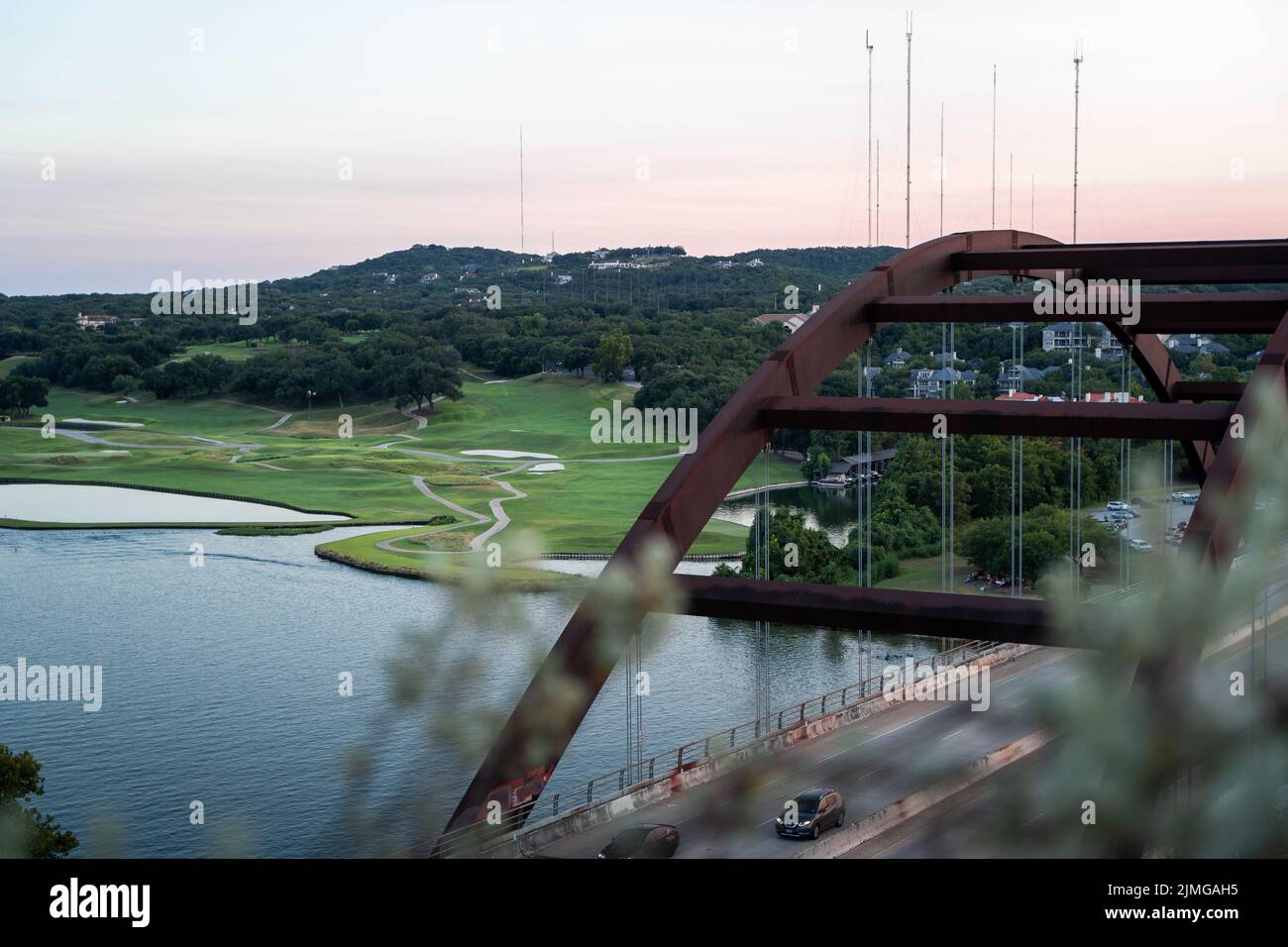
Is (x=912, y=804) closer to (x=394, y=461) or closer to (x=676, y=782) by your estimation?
(x=676, y=782)

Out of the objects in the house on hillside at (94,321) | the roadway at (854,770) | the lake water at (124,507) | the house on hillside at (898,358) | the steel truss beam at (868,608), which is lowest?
the lake water at (124,507)

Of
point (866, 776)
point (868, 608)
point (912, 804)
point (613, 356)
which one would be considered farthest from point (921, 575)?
point (613, 356)

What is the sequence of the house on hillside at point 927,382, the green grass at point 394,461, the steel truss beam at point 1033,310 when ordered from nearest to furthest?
the steel truss beam at point 1033,310
the green grass at point 394,461
the house on hillside at point 927,382

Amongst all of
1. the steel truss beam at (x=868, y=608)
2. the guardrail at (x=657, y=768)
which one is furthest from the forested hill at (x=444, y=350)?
the steel truss beam at (x=868, y=608)

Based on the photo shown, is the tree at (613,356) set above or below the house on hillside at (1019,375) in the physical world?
above

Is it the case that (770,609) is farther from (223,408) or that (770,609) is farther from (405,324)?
(405,324)

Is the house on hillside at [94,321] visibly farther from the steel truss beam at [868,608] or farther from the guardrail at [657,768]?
the steel truss beam at [868,608]

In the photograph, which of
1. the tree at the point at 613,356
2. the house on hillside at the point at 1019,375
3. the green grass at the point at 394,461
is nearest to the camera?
the green grass at the point at 394,461
